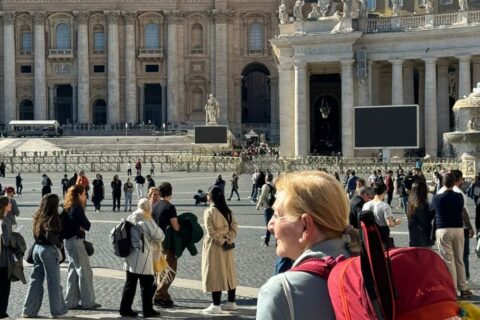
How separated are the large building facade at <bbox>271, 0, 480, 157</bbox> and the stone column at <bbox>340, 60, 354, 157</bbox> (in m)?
0.05

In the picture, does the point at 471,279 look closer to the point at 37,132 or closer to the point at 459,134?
the point at 459,134

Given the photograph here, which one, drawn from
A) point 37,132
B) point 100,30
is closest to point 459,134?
point 37,132

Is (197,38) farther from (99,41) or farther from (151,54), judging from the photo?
(99,41)

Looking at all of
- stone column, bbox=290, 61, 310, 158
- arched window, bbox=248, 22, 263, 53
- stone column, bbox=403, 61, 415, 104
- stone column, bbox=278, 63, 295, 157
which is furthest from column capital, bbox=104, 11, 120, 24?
stone column, bbox=403, 61, 415, 104

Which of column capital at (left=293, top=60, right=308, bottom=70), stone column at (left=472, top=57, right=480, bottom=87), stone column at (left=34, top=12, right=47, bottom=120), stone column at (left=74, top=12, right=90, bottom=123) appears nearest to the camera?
stone column at (left=472, top=57, right=480, bottom=87)

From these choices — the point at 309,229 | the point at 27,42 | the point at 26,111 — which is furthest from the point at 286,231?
the point at 27,42

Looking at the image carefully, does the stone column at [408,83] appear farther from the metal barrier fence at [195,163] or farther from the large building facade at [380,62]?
the metal barrier fence at [195,163]

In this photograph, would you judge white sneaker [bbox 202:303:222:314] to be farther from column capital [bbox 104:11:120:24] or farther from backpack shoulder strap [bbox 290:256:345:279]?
column capital [bbox 104:11:120:24]

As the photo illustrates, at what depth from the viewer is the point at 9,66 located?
93.6 meters

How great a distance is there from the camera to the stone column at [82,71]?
307 ft

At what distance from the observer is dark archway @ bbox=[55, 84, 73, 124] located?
96125mm

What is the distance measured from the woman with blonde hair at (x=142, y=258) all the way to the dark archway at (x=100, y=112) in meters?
84.9

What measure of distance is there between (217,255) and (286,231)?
8238 millimetres

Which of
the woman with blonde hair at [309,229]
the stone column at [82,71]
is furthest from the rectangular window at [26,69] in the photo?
the woman with blonde hair at [309,229]
